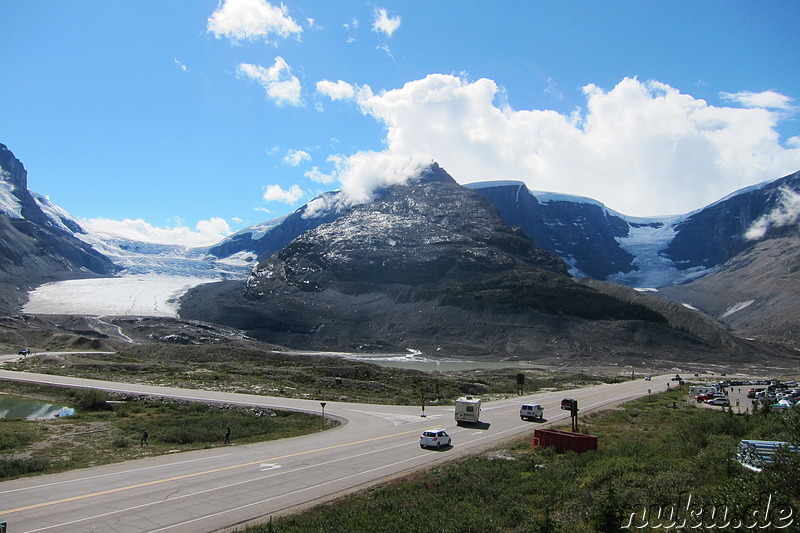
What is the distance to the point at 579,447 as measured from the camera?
2892cm

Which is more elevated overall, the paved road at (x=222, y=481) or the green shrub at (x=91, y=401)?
the paved road at (x=222, y=481)

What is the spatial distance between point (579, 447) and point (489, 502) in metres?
11.8

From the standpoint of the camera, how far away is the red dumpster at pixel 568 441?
28.9 m

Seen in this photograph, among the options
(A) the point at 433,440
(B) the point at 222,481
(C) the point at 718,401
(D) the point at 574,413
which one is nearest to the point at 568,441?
(D) the point at 574,413

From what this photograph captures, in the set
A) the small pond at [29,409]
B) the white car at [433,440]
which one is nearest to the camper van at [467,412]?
the white car at [433,440]

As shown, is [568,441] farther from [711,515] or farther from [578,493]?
[711,515]

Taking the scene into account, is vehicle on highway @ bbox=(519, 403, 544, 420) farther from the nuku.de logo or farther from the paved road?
the nuku.de logo

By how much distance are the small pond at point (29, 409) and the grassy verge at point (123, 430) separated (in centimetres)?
125

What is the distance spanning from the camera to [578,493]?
18172mm

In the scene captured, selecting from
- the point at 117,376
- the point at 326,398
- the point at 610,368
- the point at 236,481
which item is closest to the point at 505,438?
the point at 236,481

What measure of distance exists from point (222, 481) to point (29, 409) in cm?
3988

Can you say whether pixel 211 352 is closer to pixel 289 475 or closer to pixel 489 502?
pixel 289 475

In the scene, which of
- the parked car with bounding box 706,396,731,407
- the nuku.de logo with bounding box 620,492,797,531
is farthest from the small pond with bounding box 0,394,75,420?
the parked car with bounding box 706,396,731,407

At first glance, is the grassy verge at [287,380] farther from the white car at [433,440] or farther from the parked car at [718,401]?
the parked car at [718,401]
